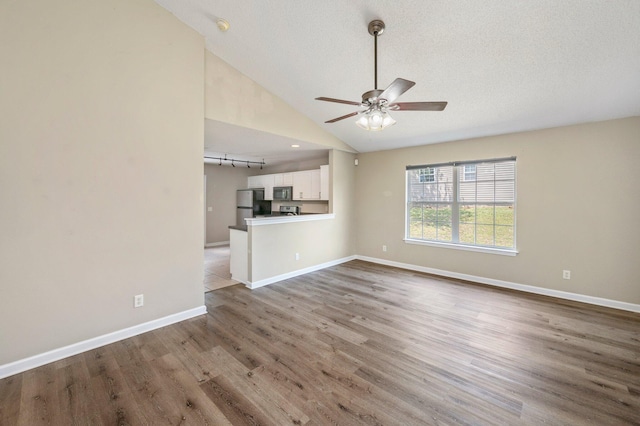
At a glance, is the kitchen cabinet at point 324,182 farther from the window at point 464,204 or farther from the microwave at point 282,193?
the window at point 464,204

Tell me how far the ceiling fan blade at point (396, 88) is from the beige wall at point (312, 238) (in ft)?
9.26

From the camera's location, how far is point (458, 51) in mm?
2734

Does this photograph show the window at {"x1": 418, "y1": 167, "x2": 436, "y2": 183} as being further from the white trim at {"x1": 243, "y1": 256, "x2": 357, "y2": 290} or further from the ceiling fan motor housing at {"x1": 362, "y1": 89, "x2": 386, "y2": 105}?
the ceiling fan motor housing at {"x1": 362, "y1": 89, "x2": 386, "y2": 105}

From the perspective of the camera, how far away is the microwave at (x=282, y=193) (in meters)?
6.59

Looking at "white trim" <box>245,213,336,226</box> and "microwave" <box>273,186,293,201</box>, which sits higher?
"microwave" <box>273,186,293,201</box>

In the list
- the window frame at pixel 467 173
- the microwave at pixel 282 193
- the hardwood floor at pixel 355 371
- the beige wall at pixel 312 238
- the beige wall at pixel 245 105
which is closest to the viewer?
the hardwood floor at pixel 355 371

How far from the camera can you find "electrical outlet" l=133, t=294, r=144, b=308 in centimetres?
277

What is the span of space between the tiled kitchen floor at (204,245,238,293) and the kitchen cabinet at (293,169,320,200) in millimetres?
2226

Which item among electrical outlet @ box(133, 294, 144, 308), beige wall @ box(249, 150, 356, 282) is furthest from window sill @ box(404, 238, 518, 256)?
electrical outlet @ box(133, 294, 144, 308)

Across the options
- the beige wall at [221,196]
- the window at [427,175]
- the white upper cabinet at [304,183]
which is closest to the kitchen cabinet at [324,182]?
the white upper cabinet at [304,183]

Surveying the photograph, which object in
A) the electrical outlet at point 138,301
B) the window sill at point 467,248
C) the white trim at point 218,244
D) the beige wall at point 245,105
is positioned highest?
the beige wall at point 245,105

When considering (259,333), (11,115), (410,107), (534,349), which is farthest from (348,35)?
(534,349)

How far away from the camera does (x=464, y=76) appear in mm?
3047

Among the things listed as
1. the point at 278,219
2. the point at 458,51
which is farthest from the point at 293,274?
the point at 458,51
